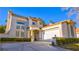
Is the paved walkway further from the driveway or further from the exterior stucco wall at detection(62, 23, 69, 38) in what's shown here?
the exterior stucco wall at detection(62, 23, 69, 38)

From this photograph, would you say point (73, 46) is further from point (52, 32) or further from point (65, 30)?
point (52, 32)

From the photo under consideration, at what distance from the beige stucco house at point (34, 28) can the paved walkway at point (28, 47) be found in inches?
7.4

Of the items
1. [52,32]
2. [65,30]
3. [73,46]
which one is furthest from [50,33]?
[73,46]

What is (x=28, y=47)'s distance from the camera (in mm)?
4297

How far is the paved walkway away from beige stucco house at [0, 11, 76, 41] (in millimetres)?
187

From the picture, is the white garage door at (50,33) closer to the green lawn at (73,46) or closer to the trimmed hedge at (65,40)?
the trimmed hedge at (65,40)

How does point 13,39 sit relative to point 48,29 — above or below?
below

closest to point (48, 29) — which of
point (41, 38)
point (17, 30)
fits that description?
point (41, 38)

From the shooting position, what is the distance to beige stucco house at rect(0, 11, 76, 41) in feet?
14.1

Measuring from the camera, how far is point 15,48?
13.9 feet

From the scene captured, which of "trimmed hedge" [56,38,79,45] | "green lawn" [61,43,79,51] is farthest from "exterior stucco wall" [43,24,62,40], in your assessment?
"green lawn" [61,43,79,51]
